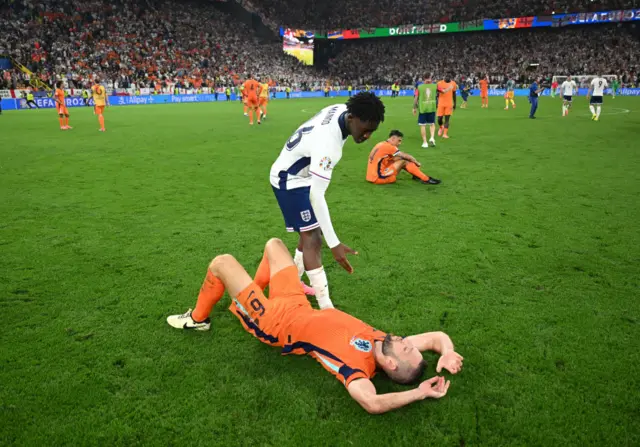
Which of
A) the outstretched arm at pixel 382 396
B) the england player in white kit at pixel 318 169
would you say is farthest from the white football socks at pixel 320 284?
the outstretched arm at pixel 382 396

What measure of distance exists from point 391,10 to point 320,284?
6537 cm

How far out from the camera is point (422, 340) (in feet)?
9.83

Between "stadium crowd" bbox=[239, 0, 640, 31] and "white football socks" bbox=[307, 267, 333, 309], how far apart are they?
56.8m

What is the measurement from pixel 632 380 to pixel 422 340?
1546mm

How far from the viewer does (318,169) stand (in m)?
3.06

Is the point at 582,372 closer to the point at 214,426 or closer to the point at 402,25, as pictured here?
the point at 214,426

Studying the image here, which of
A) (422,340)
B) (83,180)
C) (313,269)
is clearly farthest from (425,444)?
(83,180)

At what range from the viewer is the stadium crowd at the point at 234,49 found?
34906 mm

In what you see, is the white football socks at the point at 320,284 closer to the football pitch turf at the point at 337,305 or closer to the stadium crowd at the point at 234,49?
the football pitch turf at the point at 337,305

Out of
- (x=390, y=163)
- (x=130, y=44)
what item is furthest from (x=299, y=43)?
(x=390, y=163)

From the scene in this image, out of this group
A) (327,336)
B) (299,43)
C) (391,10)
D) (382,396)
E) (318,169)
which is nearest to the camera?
(382,396)

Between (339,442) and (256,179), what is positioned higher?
(256,179)

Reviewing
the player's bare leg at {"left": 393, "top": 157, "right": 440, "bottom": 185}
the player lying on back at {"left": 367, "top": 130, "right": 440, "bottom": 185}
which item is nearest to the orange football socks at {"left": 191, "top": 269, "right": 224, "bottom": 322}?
the player lying on back at {"left": 367, "top": 130, "right": 440, "bottom": 185}

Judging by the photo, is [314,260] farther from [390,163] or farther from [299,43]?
[299,43]
